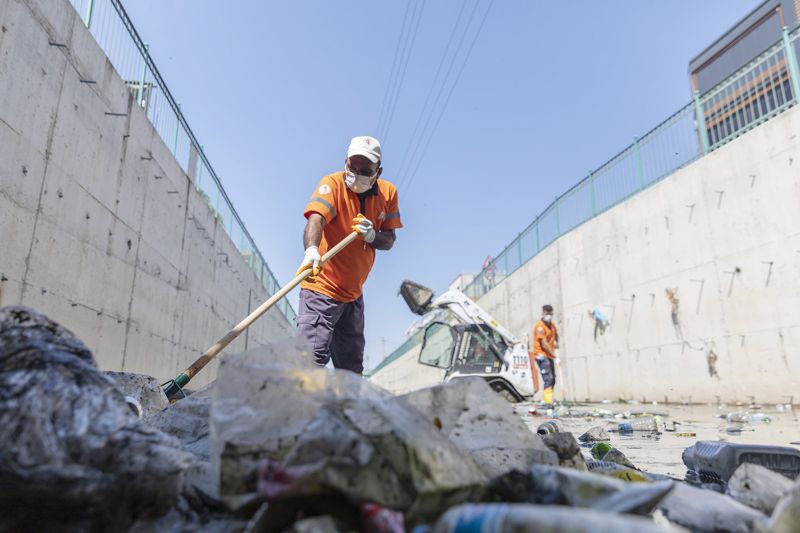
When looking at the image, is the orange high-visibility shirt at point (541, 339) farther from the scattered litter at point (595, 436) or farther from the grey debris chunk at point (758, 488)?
the grey debris chunk at point (758, 488)

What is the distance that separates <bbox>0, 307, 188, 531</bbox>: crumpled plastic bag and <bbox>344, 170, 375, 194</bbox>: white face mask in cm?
249

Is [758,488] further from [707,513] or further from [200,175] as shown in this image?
[200,175]

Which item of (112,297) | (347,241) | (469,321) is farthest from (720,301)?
(112,297)

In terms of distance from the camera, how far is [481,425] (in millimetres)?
1395

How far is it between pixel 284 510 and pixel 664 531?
24.1 inches

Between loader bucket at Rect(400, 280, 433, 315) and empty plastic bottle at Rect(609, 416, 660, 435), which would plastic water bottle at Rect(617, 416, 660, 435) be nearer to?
empty plastic bottle at Rect(609, 416, 660, 435)

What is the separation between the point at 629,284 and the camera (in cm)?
1170

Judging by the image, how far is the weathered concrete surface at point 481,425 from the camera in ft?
4.34

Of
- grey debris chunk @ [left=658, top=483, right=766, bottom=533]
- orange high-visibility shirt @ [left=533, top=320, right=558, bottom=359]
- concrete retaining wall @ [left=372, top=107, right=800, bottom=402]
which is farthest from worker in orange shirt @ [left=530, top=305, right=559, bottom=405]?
grey debris chunk @ [left=658, top=483, right=766, bottom=533]

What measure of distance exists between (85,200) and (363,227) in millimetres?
3575

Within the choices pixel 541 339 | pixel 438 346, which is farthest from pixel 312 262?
pixel 438 346

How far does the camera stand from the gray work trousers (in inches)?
126

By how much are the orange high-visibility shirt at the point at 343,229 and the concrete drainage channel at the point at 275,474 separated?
204 centimetres

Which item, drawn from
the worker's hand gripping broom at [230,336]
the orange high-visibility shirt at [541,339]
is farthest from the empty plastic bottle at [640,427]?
the orange high-visibility shirt at [541,339]
